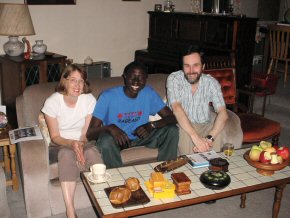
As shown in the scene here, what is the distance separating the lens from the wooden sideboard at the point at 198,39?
4.74 metres

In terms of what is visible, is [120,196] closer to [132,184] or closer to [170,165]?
[132,184]

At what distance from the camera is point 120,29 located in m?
5.57

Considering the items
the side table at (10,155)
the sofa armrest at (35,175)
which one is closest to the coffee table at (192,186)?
the sofa armrest at (35,175)

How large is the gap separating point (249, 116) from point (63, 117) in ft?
6.09

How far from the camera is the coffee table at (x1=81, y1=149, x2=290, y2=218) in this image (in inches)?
72.2

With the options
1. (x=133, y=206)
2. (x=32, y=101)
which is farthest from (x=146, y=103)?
(x=133, y=206)

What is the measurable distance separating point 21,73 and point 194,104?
2024 millimetres

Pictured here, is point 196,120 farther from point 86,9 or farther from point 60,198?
point 86,9

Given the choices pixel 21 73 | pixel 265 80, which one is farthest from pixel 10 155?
pixel 265 80

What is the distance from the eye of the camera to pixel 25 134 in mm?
2512

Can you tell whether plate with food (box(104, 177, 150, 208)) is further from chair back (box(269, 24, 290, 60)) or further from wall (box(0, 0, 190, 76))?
chair back (box(269, 24, 290, 60))

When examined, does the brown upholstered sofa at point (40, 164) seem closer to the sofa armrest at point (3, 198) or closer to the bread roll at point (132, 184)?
the sofa armrest at point (3, 198)

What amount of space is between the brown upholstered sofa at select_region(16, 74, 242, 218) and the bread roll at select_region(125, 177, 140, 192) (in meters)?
0.65

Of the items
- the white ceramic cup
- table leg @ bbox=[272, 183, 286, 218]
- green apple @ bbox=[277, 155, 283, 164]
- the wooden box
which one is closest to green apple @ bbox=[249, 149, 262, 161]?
green apple @ bbox=[277, 155, 283, 164]
